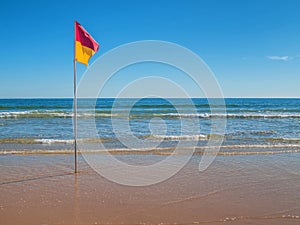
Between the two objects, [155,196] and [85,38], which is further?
[85,38]

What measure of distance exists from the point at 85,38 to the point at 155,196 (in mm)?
4357

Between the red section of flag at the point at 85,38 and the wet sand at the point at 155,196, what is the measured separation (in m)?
3.24

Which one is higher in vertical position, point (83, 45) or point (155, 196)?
point (83, 45)

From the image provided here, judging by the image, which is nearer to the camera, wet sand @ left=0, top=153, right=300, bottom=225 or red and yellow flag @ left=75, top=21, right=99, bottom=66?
wet sand @ left=0, top=153, right=300, bottom=225

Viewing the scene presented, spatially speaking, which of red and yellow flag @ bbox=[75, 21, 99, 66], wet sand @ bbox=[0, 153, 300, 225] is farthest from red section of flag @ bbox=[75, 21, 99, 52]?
wet sand @ bbox=[0, 153, 300, 225]

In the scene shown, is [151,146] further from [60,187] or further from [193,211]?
[193,211]

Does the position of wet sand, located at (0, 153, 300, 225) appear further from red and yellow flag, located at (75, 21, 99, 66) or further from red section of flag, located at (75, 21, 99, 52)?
red section of flag, located at (75, 21, 99, 52)

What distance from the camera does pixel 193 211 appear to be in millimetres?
4754

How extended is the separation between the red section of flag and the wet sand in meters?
3.24

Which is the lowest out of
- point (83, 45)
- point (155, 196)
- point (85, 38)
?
point (155, 196)

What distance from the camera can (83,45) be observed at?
24.1 ft

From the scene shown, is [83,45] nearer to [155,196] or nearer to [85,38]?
[85,38]

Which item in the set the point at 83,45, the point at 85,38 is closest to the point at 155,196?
the point at 83,45

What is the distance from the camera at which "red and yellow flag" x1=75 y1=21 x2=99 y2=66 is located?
7148mm
